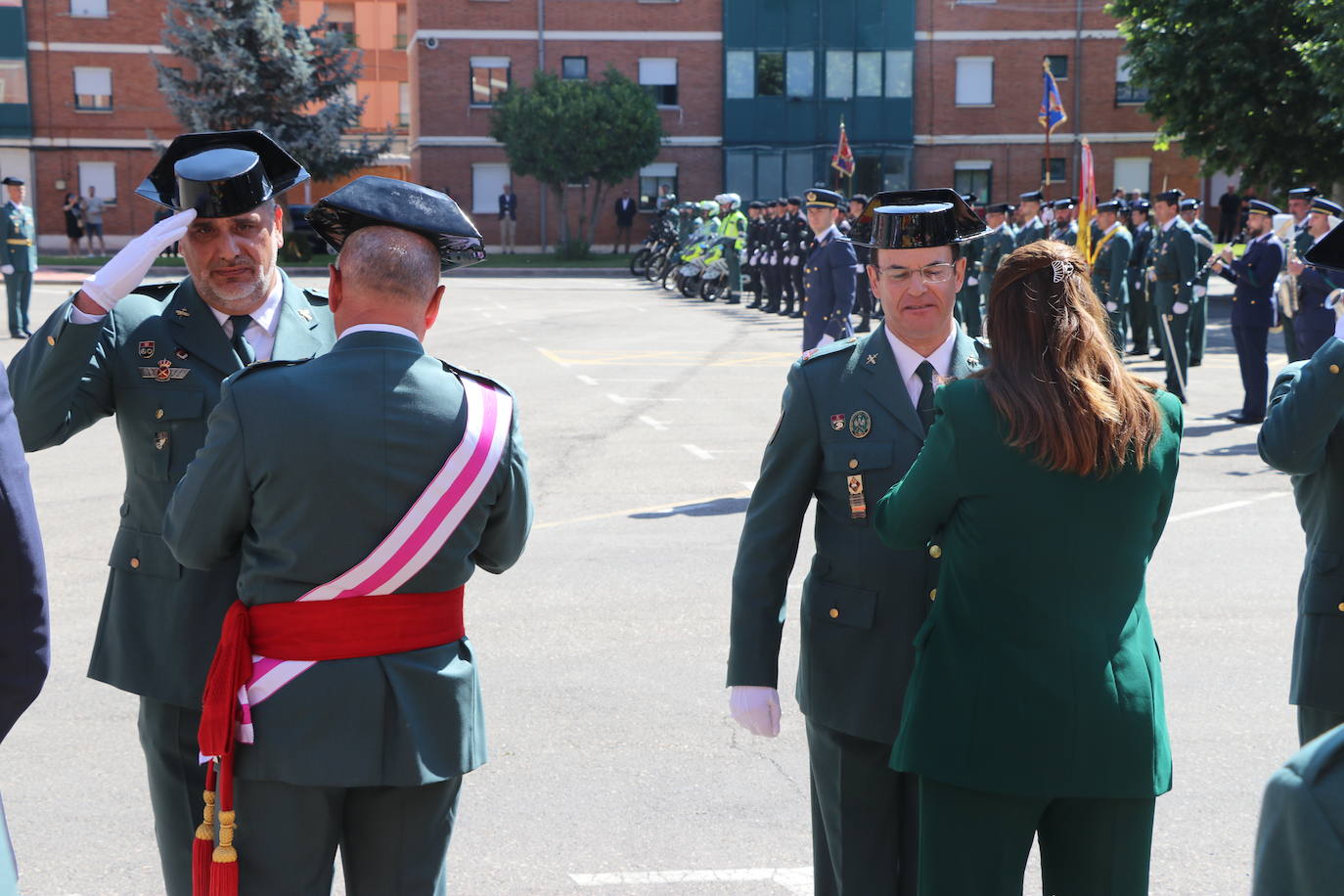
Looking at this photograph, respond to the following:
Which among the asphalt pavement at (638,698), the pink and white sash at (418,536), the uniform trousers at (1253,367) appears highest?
the pink and white sash at (418,536)

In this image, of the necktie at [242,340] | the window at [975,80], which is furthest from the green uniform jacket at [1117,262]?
the window at [975,80]

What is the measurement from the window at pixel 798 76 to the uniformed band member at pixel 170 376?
159ft

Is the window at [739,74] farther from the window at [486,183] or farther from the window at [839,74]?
the window at [486,183]

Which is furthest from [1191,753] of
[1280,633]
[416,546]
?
[416,546]

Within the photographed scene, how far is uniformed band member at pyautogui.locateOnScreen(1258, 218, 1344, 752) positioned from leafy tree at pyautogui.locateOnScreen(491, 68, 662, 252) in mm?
43932

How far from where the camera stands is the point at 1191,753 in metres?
5.54

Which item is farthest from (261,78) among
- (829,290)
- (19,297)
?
(829,290)

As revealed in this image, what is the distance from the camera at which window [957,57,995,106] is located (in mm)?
51250

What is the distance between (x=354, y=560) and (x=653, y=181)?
50.0 m

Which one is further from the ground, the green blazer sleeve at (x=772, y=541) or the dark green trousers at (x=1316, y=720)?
the green blazer sleeve at (x=772, y=541)

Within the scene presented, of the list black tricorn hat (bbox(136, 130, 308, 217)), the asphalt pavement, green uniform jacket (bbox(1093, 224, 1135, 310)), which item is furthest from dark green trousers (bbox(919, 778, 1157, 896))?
green uniform jacket (bbox(1093, 224, 1135, 310))

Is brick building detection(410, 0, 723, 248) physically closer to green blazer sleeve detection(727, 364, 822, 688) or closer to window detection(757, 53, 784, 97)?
window detection(757, 53, 784, 97)

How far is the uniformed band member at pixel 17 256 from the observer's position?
821 inches

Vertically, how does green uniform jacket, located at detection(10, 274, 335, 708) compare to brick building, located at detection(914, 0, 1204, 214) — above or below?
below
